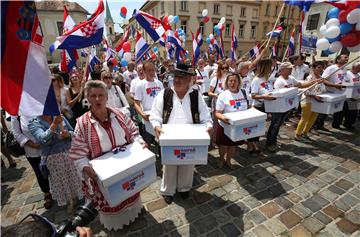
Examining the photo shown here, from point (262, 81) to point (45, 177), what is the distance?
14.2 ft

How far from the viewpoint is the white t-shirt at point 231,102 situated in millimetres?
3523

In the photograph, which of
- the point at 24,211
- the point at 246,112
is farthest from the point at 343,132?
the point at 24,211

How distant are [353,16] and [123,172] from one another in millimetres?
4889

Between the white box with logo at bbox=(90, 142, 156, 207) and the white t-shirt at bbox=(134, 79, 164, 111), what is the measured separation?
6.42 ft

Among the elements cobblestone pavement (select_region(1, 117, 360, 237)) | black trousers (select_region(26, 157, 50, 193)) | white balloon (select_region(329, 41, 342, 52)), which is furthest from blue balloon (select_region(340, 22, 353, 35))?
black trousers (select_region(26, 157, 50, 193))

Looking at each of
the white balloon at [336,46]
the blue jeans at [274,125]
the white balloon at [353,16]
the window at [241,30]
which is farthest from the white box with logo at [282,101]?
the window at [241,30]

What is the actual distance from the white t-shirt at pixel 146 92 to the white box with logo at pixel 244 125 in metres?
1.66

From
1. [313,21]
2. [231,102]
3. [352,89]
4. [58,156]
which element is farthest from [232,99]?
[313,21]

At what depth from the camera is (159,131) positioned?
2605mm

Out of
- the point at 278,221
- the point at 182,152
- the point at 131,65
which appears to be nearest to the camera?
the point at 182,152

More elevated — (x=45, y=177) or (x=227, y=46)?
(x=227, y=46)

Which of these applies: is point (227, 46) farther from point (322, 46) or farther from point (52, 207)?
point (52, 207)

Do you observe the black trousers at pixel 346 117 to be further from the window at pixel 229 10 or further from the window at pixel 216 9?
the window at pixel 229 10

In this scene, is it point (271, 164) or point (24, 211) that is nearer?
point (24, 211)
